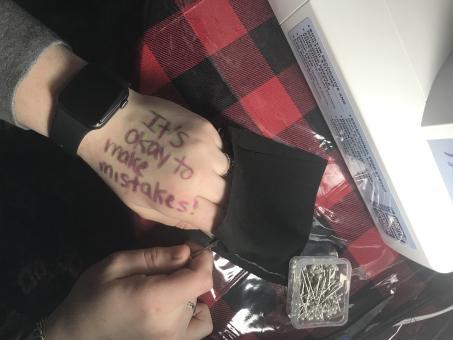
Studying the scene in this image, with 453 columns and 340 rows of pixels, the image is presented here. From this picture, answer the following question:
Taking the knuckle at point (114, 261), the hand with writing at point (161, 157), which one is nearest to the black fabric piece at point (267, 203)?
the hand with writing at point (161, 157)

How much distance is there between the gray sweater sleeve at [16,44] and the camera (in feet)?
1.88

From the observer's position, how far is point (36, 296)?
2.43ft

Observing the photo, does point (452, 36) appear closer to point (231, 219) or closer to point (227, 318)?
point (231, 219)

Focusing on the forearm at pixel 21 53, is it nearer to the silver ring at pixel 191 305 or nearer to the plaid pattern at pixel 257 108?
the plaid pattern at pixel 257 108

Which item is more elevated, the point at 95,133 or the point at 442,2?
the point at 95,133

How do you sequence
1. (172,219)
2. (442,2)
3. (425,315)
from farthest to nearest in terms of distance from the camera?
1. (425,315)
2. (172,219)
3. (442,2)

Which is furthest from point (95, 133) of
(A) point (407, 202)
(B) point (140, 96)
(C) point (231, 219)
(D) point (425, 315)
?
(D) point (425, 315)

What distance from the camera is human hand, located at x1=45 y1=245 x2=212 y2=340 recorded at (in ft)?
2.02

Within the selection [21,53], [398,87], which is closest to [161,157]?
[21,53]

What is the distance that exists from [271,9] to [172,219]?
0.39 metres

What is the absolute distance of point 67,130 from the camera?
593 mm

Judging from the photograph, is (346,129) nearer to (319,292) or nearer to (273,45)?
(273,45)

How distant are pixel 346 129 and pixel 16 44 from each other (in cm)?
51

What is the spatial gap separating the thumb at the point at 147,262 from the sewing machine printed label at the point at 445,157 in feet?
1.31
